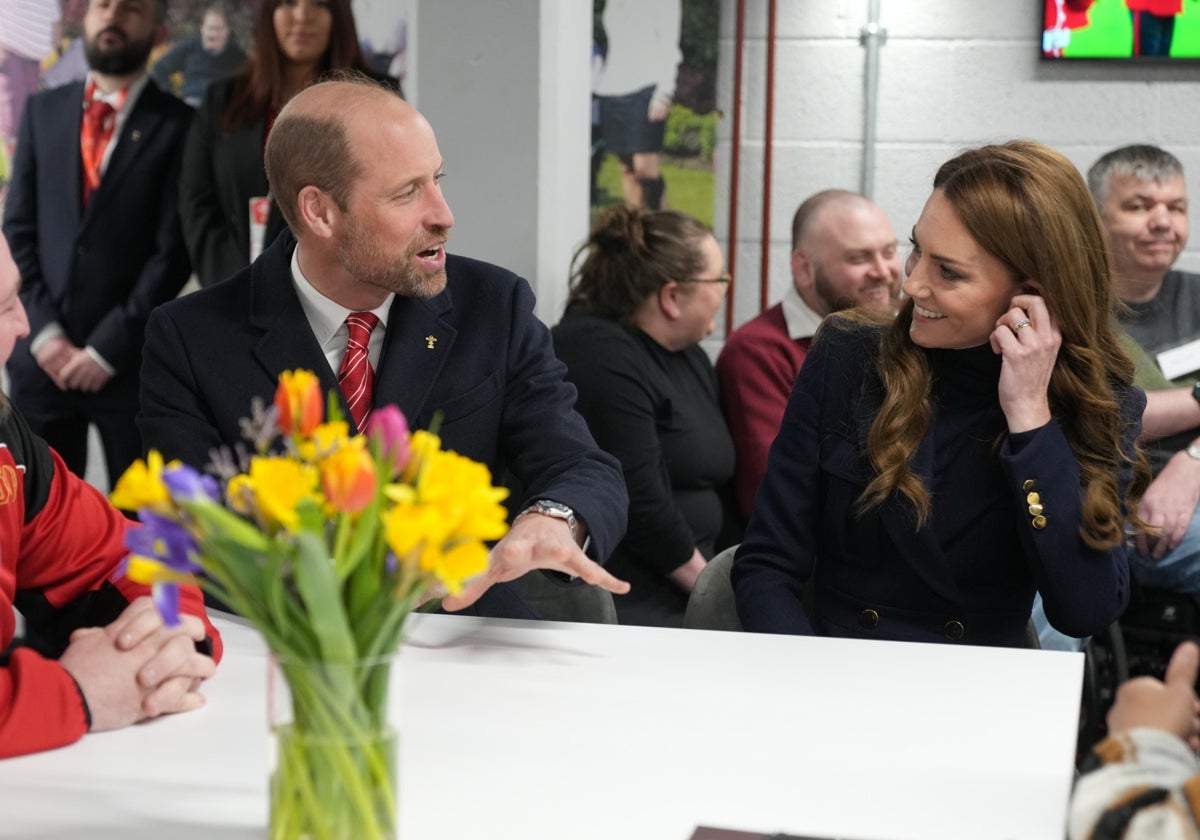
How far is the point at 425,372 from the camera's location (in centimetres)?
214

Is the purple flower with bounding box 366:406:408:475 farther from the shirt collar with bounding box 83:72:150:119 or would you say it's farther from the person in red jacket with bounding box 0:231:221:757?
the shirt collar with bounding box 83:72:150:119

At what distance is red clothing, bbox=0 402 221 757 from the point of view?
5.30 ft

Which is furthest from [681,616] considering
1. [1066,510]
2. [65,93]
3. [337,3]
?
[65,93]

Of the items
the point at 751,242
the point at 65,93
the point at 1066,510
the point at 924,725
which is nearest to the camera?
the point at 924,725

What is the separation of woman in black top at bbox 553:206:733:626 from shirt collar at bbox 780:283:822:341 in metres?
0.17

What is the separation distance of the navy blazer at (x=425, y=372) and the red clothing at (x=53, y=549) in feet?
0.98

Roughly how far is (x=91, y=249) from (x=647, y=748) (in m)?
2.85

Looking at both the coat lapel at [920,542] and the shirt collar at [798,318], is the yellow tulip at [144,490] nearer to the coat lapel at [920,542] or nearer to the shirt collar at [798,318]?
the coat lapel at [920,542]

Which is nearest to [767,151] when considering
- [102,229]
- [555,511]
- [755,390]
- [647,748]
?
[755,390]

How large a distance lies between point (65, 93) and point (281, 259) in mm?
1989

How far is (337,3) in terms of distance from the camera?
139 inches

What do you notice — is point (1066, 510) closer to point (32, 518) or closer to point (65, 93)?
point (32, 518)

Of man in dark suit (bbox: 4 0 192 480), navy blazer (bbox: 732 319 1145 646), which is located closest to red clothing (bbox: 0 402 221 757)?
navy blazer (bbox: 732 319 1145 646)

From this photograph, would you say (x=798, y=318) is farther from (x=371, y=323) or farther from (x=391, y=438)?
(x=391, y=438)
